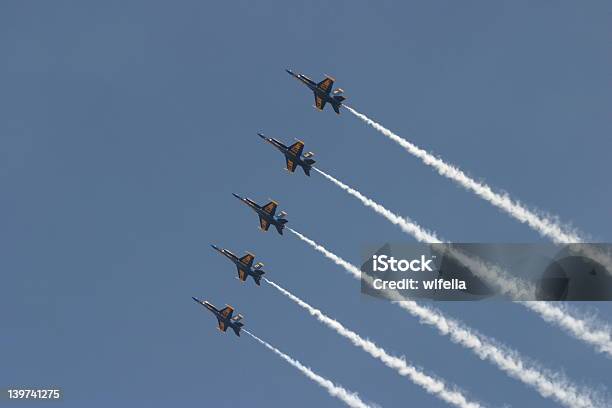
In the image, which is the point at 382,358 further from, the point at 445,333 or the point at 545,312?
the point at 545,312

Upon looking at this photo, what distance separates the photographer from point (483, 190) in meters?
188

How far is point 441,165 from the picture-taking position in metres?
193

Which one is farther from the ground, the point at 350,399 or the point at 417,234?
the point at 417,234

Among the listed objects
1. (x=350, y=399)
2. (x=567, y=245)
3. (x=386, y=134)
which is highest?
(x=386, y=134)

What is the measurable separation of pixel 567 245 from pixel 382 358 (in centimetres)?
3423

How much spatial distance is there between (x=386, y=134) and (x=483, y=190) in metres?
19.8

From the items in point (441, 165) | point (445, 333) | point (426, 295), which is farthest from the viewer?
point (441, 165)

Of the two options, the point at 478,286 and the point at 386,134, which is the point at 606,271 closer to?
the point at 478,286

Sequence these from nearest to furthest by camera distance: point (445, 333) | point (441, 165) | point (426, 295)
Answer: point (426, 295) → point (445, 333) → point (441, 165)

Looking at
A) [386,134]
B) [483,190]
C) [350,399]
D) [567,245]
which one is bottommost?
[350,399]

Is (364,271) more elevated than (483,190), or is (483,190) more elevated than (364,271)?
(483,190)

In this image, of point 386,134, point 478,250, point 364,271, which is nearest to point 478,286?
point 478,250

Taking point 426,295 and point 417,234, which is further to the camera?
point 417,234

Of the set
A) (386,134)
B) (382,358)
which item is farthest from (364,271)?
(386,134)
